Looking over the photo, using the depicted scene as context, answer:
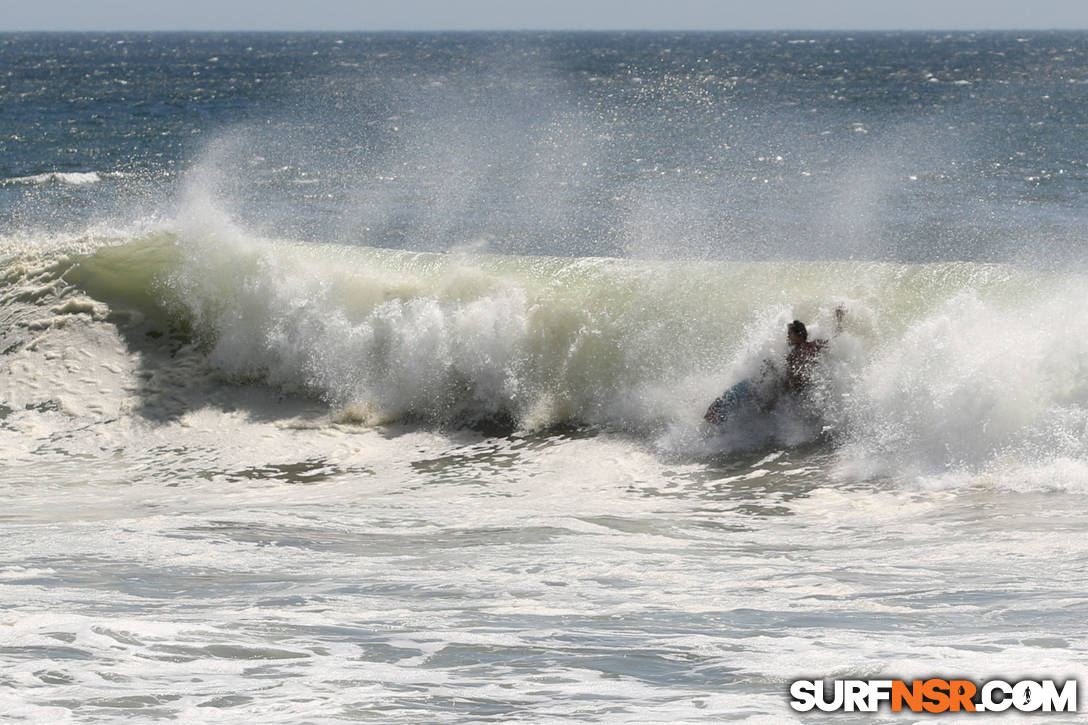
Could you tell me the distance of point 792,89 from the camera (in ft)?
229

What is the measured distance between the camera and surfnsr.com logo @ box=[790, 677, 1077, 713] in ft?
16.3

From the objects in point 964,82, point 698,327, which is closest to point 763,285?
point 698,327

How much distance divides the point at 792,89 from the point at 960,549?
65100 millimetres

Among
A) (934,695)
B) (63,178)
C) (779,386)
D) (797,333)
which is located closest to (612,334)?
(779,386)

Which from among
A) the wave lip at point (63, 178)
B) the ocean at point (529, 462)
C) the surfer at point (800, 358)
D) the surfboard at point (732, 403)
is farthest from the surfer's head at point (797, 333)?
the wave lip at point (63, 178)

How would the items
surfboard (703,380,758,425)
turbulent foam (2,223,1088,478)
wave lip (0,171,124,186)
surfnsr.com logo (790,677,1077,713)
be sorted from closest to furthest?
surfnsr.com logo (790,677,1077,713), turbulent foam (2,223,1088,478), surfboard (703,380,758,425), wave lip (0,171,124,186)

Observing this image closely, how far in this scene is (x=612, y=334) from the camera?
39.6ft

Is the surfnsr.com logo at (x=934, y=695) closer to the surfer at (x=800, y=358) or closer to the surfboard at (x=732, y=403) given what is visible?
the surfboard at (x=732, y=403)

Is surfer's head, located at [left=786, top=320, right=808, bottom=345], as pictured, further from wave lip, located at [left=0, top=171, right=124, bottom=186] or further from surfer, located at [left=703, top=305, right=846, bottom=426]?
wave lip, located at [left=0, top=171, right=124, bottom=186]

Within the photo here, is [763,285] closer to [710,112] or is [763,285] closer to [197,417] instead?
[197,417]

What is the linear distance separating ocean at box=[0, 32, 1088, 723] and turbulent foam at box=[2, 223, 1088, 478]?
4cm

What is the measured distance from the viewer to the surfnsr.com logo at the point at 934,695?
4.96m

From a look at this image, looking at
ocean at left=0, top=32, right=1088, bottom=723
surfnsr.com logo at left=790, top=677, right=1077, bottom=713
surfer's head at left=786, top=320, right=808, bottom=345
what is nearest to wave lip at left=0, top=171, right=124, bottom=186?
ocean at left=0, top=32, right=1088, bottom=723

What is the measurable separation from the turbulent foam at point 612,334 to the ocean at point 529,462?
4cm
